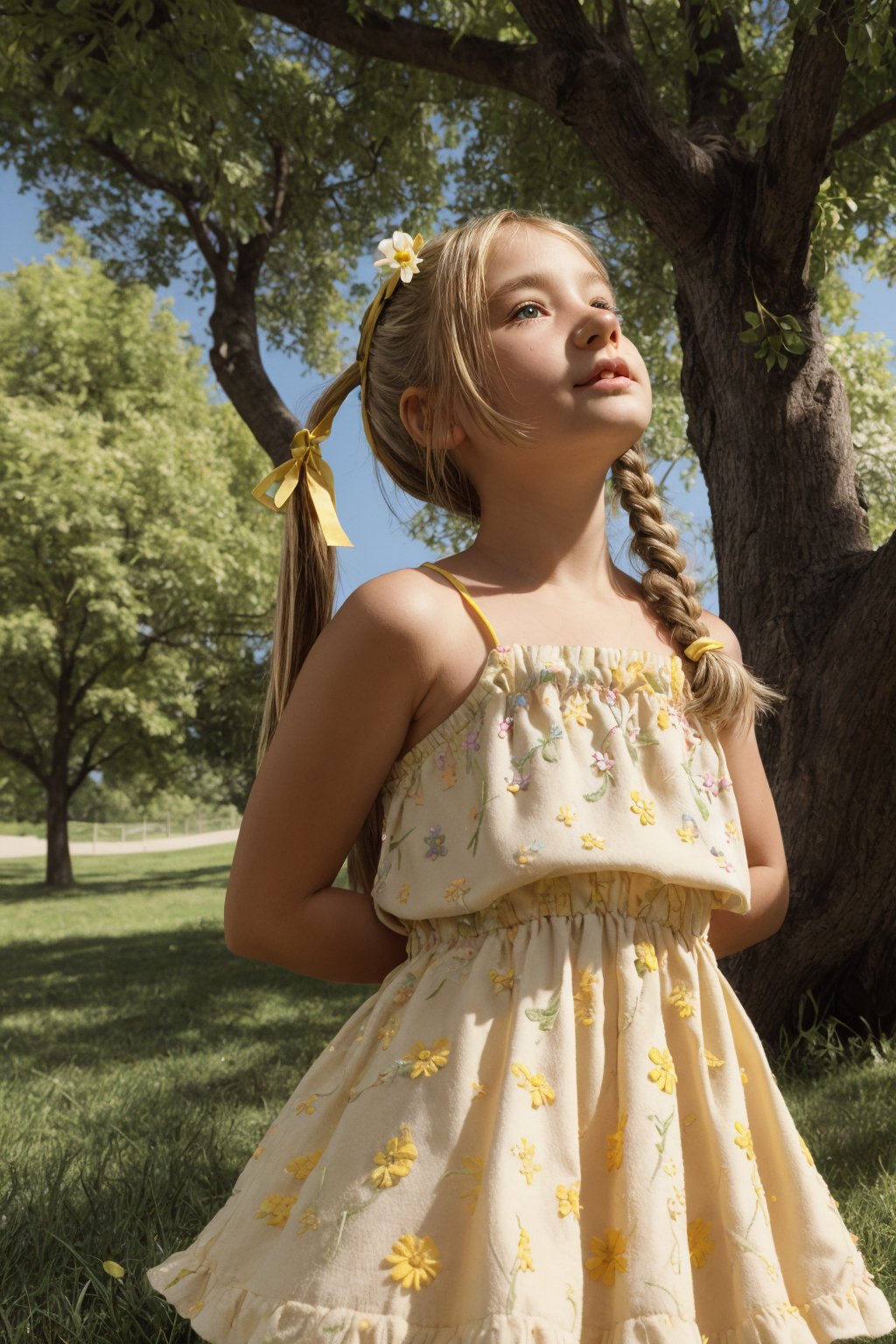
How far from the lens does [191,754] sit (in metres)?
21.3

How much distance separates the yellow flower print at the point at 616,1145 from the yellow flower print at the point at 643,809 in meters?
0.35

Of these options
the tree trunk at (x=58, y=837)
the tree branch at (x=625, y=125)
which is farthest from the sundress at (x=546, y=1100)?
the tree trunk at (x=58, y=837)

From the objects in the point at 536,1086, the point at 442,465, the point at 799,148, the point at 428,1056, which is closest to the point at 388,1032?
the point at 428,1056

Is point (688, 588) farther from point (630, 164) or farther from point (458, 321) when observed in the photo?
point (630, 164)

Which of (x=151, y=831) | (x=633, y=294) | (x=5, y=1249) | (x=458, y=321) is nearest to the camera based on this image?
(x=458, y=321)

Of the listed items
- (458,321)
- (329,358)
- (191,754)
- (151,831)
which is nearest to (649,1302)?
(458,321)

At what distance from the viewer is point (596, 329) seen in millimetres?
1580

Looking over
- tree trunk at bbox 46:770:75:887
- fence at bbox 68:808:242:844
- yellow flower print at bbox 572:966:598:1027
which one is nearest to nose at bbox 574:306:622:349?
yellow flower print at bbox 572:966:598:1027

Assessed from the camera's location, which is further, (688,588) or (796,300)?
(796,300)

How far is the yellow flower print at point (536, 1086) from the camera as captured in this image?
4.11ft

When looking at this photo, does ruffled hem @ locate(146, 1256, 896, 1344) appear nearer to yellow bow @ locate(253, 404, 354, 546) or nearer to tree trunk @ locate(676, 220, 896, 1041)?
yellow bow @ locate(253, 404, 354, 546)

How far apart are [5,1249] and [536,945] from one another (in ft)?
6.01

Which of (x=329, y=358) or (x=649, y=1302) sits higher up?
(x=329, y=358)

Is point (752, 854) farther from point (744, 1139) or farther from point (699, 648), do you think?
point (744, 1139)
